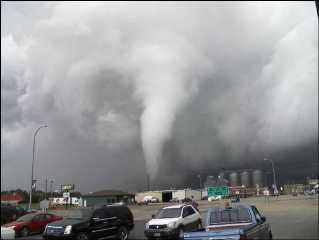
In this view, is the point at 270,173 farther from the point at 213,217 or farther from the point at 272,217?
the point at 272,217

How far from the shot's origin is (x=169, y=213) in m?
24.3

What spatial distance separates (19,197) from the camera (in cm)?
1285

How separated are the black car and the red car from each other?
6.17 metres

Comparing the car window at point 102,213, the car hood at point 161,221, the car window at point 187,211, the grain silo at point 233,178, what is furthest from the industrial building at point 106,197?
the car window at point 187,211

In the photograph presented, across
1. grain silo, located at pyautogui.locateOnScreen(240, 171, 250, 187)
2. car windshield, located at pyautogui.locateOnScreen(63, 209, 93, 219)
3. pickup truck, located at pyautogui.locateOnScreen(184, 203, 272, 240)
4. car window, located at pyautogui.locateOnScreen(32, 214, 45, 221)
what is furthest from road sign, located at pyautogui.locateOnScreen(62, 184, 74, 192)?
car window, located at pyautogui.locateOnScreen(32, 214, 45, 221)

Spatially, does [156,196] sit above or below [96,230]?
above

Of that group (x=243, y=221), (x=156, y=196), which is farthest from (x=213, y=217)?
(x=156, y=196)

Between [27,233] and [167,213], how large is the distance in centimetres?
799

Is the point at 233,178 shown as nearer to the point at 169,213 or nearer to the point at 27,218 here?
the point at 169,213

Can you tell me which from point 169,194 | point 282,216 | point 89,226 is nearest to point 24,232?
point 89,226

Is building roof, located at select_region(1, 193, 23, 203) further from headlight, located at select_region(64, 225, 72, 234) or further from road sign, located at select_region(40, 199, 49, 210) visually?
headlight, located at select_region(64, 225, 72, 234)

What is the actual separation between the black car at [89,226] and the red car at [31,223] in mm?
6175

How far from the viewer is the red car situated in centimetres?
2425

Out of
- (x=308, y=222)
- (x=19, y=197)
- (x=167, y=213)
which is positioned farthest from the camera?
(x=308, y=222)
